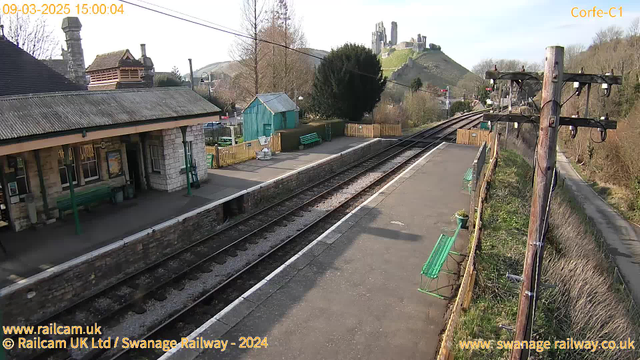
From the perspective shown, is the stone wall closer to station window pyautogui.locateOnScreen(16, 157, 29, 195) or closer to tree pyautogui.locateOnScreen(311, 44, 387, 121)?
station window pyautogui.locateOnScreen(16, 157, 29, 195)

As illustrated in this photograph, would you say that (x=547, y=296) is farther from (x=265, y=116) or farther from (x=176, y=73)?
(x=176, y=73)

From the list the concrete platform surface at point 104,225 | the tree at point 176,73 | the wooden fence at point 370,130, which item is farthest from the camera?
the tree at point 176,73

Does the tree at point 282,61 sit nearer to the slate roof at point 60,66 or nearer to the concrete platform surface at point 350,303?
the slate roof at point 60,66

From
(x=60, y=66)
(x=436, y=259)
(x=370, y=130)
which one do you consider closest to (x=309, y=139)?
(x=370, y=130)

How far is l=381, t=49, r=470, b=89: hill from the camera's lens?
102 m

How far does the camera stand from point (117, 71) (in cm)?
1806

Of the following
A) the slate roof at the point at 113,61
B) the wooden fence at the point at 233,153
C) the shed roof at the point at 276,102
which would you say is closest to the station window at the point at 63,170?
the wooden fence at the point at 233,153

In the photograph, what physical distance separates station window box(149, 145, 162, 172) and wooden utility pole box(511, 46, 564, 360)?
12.4 m

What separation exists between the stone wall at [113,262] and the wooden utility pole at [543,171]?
27.8 ft

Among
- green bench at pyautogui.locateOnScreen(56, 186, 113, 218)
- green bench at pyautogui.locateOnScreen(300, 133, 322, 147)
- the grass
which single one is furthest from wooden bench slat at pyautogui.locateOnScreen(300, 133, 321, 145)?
the grass

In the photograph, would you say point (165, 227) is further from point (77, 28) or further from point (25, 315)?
point (77, 28)

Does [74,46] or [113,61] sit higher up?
[74,46]

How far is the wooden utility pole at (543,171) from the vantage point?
404 centimetres

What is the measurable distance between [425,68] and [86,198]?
367ft
